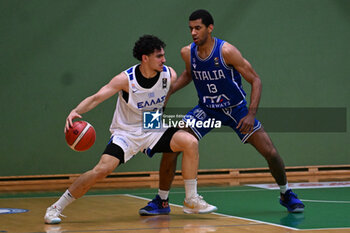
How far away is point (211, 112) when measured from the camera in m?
6.52

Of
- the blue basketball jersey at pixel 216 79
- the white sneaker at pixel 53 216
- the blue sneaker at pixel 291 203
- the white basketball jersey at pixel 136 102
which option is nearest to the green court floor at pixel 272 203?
the blue sneaker at pixel 291 203

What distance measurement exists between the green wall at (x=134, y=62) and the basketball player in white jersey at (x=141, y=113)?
3.72 meters

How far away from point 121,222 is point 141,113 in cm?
114

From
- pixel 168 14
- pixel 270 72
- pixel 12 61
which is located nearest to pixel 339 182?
pixel 270 72

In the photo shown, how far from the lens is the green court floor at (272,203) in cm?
582

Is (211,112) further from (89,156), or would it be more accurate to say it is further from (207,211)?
(89,156)

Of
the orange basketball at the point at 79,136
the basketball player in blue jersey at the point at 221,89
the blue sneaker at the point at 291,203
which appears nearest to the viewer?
the orange basketball at the point at 79,136

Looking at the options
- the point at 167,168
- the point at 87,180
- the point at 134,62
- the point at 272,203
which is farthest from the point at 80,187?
the point at 134,62

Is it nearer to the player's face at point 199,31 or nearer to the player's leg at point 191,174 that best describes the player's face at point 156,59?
the player's face at point 199,31

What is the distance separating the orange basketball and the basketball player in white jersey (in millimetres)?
154

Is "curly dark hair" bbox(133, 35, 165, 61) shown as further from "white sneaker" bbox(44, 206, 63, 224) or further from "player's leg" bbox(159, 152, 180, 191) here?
"white sneaker" bbox(44, 206, 63, 224)

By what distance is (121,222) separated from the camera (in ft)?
19.2

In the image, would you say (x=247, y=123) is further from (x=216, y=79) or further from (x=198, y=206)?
(x=198, y=206)

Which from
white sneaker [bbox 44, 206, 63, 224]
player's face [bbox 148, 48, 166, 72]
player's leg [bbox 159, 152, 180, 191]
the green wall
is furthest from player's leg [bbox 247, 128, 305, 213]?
the green wall
